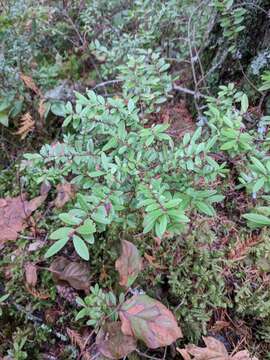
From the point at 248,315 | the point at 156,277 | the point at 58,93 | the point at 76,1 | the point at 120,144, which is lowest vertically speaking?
the point at 248,315

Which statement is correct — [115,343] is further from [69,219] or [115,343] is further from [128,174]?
[128,174]

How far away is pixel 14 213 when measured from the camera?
2.02 m

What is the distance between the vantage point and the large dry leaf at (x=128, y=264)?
5.15ft

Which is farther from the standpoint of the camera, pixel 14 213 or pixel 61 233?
pixel 14 213

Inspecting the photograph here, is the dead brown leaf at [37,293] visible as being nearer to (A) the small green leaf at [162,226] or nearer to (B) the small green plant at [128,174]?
(B) the small green plant at [128,174]

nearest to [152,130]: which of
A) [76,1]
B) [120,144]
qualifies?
[120,144]

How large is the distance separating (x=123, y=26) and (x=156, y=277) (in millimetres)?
1943

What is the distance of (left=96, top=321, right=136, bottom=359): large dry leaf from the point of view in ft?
4.88

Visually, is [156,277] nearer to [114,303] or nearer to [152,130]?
[114,303]

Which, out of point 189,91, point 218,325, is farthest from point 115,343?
point 189,91

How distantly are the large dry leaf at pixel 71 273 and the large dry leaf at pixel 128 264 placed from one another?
18cm

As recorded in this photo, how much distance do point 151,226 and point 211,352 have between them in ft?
1.85

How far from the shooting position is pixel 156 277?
1.68 metres

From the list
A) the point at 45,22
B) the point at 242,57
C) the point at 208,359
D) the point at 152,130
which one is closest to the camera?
the point at 208,359
